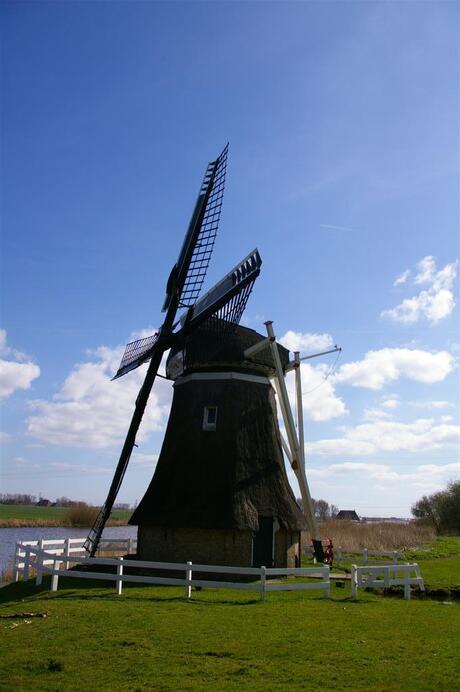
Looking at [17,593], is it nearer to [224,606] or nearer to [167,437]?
[224,606]

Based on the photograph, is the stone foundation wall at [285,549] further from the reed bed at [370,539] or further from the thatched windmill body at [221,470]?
the reed bed at [370,539]

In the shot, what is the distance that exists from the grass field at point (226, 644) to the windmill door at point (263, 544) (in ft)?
12.9

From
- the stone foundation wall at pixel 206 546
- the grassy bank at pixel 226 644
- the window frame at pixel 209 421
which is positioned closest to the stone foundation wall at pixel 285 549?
the stone foundation wall at pixel 206 546

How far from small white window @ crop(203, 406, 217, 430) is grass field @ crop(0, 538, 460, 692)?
19.0 ft

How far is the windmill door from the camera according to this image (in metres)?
16.1

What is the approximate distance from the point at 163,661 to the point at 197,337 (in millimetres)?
11246

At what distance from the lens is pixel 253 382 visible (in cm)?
1795

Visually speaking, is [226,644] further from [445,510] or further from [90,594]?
[445,510]

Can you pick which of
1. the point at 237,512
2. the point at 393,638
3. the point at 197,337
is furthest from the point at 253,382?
the point at 393,638

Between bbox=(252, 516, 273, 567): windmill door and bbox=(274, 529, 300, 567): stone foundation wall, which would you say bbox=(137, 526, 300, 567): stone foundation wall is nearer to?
bbox=(274, 529, 300, 567): stone foundation wall

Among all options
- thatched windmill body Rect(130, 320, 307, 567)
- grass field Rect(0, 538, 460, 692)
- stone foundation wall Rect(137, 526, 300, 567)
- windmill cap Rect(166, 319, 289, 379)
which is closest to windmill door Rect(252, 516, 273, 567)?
thatched windmill body Rect(130, 320, 307, 567)

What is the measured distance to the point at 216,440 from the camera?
16.9 metres

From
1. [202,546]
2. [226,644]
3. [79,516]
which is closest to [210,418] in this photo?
[202,546]

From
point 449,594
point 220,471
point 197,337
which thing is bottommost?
point 449,594
